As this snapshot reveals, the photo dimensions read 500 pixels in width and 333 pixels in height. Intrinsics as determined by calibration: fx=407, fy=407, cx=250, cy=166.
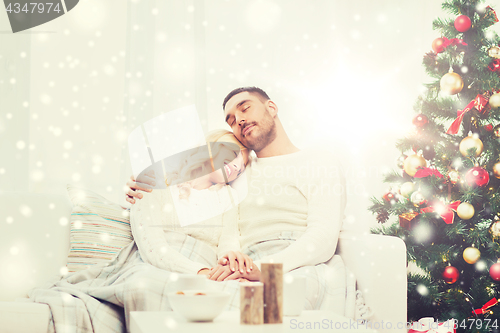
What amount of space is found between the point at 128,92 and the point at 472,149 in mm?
1608

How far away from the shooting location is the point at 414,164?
6.17 ft

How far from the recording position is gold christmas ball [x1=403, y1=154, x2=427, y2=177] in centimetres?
188

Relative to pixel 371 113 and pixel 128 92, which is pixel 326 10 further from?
pixel 128 92

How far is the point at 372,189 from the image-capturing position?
249cm

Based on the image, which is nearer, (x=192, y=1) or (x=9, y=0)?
(x=9, y=0)

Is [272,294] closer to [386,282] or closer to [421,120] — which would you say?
[386,282]

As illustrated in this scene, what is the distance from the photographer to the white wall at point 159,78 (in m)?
1.94

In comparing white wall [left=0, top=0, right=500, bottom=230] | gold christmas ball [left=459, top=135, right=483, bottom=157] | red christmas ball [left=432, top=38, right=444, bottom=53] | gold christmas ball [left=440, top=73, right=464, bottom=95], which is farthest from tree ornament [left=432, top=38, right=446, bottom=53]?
gold christmas ball [left=459, top=135, right=483, bottom=157]

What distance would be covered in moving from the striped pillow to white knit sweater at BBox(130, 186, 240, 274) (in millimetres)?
83

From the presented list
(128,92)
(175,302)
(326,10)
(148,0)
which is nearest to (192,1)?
(148,0)

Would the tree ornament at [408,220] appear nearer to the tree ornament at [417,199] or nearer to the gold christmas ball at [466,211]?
the tree ornament at [417,199]

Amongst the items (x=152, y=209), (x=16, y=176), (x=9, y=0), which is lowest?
(x=152, y=209)

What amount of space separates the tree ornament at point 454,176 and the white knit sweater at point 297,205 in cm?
60

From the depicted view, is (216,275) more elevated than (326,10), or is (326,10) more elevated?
(326,10)
